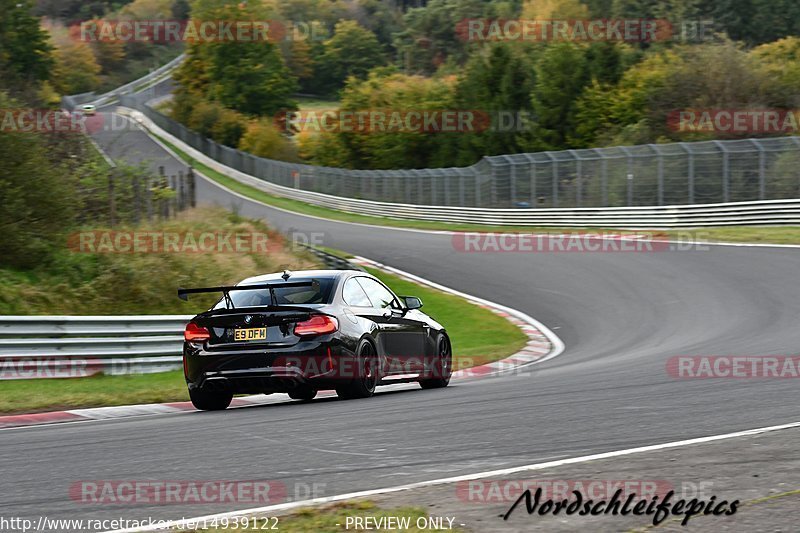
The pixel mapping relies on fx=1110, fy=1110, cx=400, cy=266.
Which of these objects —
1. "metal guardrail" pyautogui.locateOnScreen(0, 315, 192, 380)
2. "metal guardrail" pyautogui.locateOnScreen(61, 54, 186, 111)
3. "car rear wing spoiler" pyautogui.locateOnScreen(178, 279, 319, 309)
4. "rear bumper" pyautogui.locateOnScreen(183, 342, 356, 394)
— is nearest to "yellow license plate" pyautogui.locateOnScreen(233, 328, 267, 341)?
"rear bumper" pyautogui.locateOnScreen(183, 342, 356, 394)

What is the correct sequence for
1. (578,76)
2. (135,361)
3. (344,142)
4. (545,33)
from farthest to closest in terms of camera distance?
(545,33) < (344,142) < (578,76) < (135,361)

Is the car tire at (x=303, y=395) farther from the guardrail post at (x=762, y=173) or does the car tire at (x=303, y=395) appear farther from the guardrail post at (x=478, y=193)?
the guardrail post at (x=478, y=193)

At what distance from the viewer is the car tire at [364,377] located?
10768 mm

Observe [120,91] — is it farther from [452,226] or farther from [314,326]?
[314,326]

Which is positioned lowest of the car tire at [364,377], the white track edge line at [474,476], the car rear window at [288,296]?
the car tire at [364,377]

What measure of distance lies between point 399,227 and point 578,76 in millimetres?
24621

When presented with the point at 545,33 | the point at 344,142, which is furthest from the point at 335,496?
the point at 545,33

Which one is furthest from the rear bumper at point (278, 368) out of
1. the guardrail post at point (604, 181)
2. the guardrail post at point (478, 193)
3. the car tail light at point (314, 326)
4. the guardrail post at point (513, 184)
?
the guardrail post at point (478, 193)

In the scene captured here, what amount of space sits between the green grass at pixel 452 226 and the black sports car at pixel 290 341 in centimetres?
2004

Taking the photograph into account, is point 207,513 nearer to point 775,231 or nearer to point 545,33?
point 775,231

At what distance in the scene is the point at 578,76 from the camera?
6525 cm

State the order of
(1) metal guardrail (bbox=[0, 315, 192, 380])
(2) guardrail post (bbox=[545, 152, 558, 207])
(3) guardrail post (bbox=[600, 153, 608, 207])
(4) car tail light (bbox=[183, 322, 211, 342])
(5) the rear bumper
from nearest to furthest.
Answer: (5) the rear bumper
(4) car tail light (bbox=[183, 322, 211, 342])
(1) metal guardrail (bbox=[0, 315, 192, 380])
(3) guardrail post (bbox=[600, 153, 608, 207])
(2) guardrail post (bbox=[545, 152, 558, 207])

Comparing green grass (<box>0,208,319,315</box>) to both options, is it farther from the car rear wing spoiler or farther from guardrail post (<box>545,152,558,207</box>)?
guardrail post (<box>545,152,558,207</box>)

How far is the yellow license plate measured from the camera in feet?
34.2
